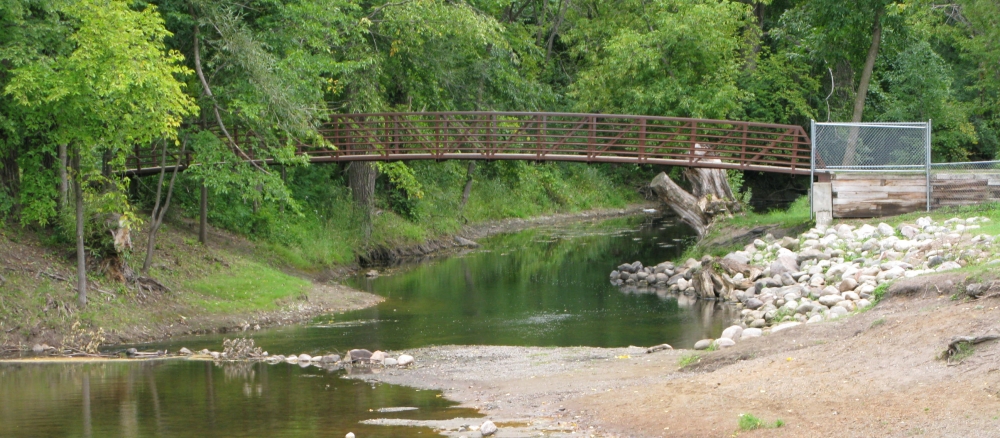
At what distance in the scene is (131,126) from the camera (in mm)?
17766

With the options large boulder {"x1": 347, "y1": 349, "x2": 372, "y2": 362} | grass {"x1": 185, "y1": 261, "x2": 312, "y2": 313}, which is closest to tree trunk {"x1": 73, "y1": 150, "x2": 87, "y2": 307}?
grass {"x1": 185, "y1": 261, "x2": 312, "y2": 313}

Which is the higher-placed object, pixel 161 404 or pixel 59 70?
pixel 59 70

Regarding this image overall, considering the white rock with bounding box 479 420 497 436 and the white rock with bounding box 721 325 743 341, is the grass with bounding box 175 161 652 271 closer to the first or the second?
the white rock with bounding box 721 325 743 341

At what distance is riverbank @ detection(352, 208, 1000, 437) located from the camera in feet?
31.3

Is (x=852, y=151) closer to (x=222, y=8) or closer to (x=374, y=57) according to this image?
(x=374, y=57)

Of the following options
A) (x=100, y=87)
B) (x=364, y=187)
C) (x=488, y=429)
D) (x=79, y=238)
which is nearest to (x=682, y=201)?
(x=364, y=187)

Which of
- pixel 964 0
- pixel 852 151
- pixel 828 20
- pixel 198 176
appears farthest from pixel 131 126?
pixel 964 0

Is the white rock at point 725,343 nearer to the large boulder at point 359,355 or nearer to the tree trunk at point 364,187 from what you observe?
the large boulder at point 359,355

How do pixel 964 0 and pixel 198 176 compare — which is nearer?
pixel 198 176

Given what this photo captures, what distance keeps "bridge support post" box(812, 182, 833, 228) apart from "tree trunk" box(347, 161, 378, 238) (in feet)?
41.8

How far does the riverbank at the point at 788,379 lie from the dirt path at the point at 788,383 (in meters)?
0.02

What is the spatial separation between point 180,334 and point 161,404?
236 inches

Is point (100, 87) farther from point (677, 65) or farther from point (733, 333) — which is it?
point (677, 65)

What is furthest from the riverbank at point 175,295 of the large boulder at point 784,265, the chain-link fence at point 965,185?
the chain-link fence at point 965,185
